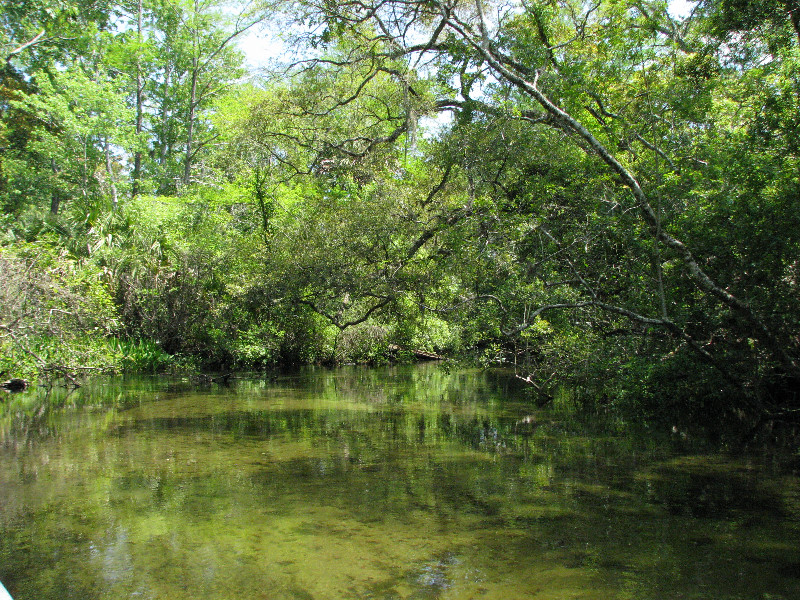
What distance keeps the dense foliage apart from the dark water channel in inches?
66.3

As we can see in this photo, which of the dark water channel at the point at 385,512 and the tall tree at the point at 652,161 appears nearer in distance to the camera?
the dark water channel at the point at 385,512

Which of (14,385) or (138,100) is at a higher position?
(138,100)

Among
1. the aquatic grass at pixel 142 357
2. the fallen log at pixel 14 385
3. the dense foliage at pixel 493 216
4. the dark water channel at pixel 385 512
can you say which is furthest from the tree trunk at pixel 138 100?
the dark water channel at pixel 385 512

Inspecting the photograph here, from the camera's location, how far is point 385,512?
560cm

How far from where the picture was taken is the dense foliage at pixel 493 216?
7.82 m

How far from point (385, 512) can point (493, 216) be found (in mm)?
6699

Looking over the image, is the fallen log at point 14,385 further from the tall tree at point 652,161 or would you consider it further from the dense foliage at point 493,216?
the tall tree at point 652,161

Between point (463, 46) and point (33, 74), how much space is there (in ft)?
79.8

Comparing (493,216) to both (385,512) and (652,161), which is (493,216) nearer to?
(652,161)

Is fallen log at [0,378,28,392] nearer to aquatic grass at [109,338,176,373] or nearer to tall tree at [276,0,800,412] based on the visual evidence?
aquatic grass at [109,338,176,373]

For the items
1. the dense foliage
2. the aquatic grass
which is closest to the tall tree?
the dense foliage

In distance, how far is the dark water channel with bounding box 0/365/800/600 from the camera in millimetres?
4230

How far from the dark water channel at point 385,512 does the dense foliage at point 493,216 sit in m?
1.68

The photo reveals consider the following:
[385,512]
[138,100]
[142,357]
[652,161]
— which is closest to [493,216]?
[652,161]
